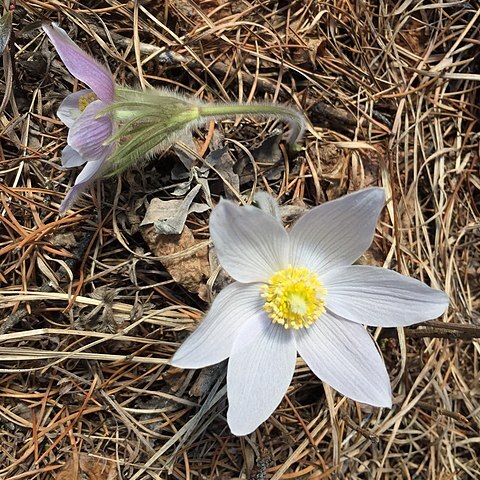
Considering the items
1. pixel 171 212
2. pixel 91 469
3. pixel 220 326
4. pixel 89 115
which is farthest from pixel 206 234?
pixel 91 469

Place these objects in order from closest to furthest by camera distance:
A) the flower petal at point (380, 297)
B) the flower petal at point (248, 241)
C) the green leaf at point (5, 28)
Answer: the flower petal at point (248, 241) → the flower petal at point (380, 297) → the green leaf at point (5, 28)

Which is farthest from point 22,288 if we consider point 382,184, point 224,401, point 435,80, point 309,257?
point 435,80

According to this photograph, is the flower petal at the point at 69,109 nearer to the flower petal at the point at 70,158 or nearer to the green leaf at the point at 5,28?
the flower petal at the point at 70,158

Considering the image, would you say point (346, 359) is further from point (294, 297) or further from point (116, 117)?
point (116, 117)

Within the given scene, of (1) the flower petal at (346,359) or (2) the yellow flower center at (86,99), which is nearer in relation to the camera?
(1) the flower petal at (346,359)

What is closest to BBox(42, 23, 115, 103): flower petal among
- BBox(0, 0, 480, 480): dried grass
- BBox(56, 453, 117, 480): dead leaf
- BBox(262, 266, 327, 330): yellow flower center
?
BBox(0, 0, 480, 480): dried grass

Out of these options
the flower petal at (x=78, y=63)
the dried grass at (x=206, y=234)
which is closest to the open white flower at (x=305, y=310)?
the dried grass at (x=206, y=234)

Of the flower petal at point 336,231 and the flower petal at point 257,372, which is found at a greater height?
the flower petal at point 336,231
